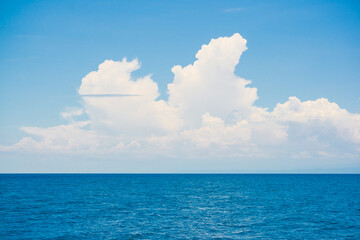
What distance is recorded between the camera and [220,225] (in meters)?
39.8

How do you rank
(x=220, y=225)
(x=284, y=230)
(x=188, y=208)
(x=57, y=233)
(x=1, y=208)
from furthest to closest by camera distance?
(x=188, y=208)
(x=1, y=208)
(x=220, y=225)
(x=284, y=230)
(x=57, y=233)

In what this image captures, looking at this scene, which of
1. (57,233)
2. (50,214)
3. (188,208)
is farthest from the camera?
(188,208)

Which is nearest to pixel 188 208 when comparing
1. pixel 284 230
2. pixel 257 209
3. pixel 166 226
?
pixel 257 209

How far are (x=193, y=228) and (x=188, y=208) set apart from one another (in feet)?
55.3

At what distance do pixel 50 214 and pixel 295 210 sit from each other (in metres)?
41.1

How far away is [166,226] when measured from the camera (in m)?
38.6

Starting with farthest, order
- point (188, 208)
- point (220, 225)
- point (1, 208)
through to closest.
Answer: point (188, 208) < point (1, 208) < point (220, 225)

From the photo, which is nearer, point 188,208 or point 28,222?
point 28,222

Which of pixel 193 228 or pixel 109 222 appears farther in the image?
pixel 109 222

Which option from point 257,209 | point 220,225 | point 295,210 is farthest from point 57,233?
point 295,210

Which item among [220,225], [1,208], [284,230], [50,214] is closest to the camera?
[284,230]

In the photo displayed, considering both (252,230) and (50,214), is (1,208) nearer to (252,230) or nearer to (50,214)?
(50,214)

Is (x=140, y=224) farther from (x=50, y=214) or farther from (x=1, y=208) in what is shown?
(x=1, y=208)

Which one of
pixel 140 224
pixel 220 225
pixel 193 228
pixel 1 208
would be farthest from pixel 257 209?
pixel 1 208
